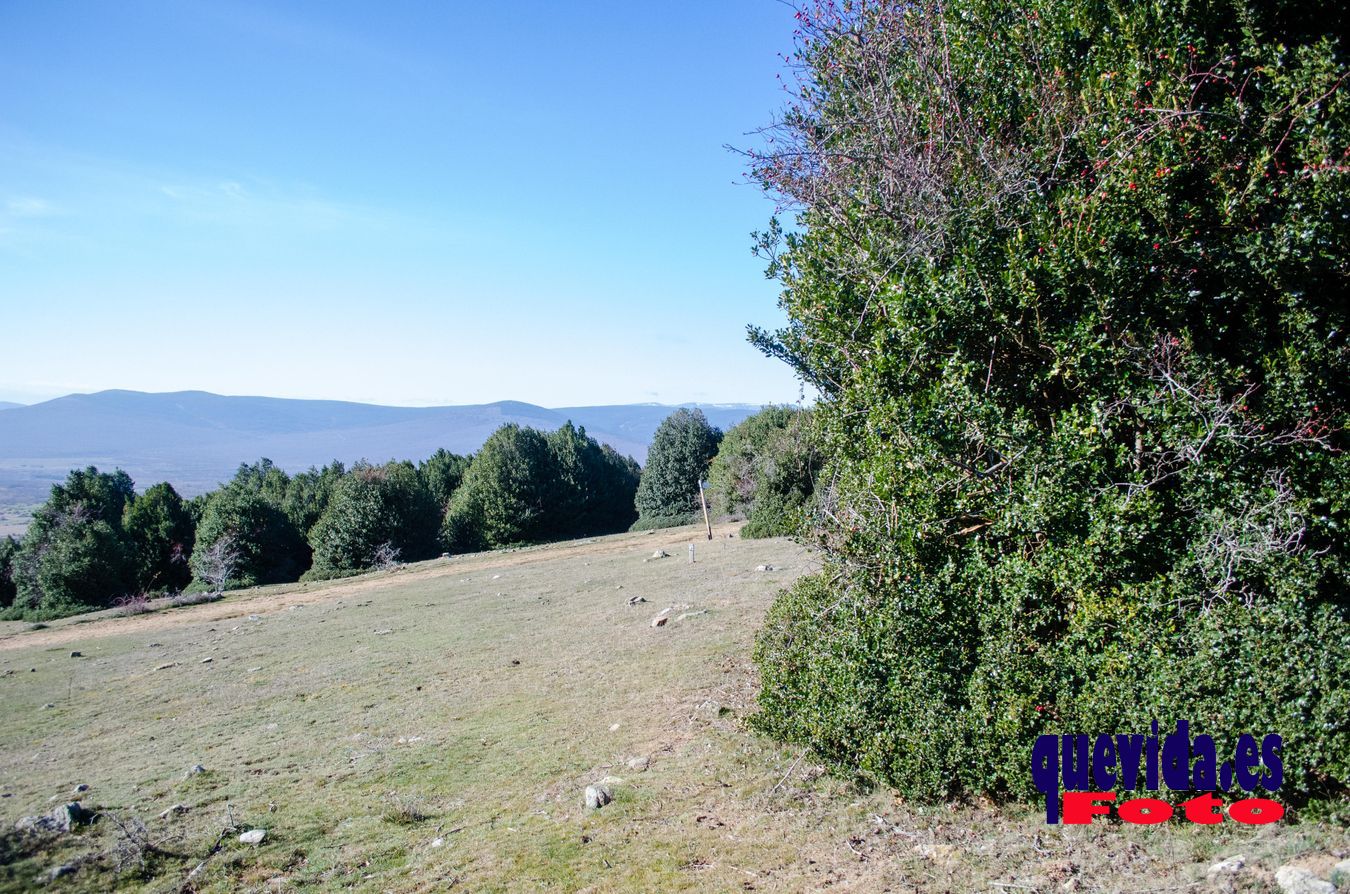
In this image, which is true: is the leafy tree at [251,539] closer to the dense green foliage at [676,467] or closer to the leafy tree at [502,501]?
the leafy tree at [502,501]

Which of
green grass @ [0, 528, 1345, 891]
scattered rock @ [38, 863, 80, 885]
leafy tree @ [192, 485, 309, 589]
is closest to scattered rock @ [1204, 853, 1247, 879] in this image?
green grass @ [0, 528, 1345, 891]

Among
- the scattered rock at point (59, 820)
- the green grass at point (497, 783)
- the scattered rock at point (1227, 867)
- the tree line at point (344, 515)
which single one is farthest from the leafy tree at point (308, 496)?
the scattered rock at point (1227, 867)

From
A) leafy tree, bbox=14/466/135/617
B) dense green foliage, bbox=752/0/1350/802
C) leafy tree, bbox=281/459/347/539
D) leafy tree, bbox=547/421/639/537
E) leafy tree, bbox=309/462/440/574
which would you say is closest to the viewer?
dense green foliage, bbox=752/0/1350/802

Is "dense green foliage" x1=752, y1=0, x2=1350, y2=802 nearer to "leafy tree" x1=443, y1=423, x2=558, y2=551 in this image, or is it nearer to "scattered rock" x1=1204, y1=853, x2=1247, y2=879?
"scattered rock" x1=1204, y1=853, x2=1247, y2=879

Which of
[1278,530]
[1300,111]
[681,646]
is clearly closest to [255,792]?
[681,646]

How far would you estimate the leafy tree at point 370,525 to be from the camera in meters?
47.9

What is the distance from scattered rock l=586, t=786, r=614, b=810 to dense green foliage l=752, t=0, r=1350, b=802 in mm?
2342

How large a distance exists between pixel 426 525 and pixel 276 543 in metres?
10.7

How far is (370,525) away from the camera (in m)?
48.7

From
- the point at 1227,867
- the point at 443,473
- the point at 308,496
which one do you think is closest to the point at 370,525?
the point at 308,496

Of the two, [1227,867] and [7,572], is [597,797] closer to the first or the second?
[1227,867]

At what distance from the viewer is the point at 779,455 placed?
3784 centimetres

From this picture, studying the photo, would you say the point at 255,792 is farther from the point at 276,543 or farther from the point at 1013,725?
the point at 276,543

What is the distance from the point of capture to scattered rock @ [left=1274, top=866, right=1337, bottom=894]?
4.56 metres
